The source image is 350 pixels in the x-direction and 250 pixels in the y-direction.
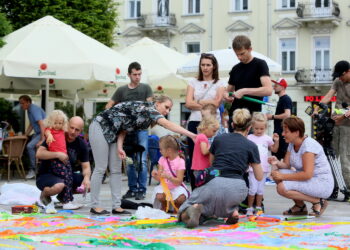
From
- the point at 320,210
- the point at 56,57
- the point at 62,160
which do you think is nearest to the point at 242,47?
the point at 320,210

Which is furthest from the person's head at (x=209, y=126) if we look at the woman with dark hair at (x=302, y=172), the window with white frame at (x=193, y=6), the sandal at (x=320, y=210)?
the window with white frame at (x=193, y=6)

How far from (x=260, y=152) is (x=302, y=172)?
0.81 m

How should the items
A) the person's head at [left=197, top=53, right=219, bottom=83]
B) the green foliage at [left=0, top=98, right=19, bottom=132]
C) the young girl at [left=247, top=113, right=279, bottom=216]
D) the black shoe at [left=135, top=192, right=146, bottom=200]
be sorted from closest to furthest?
the young girl at [left=247, top=113, right=279, bottom=216] < the person's head at [left=197, top=53, right=219, bottom=83] < the black shoe at [left=135, top=192, right=146, bottom=200] < the green foliage at [left=0, top=98, right=19, bottom=132]

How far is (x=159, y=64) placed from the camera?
713 inches

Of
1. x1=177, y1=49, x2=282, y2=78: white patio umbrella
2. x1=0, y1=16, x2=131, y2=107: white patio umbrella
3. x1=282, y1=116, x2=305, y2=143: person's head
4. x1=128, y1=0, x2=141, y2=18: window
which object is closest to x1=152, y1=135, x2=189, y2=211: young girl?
x1=282, y1=116, x2=305, y2=143: person's head

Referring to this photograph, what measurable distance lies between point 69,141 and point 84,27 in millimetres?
15812

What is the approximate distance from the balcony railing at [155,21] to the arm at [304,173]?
33.9 meters

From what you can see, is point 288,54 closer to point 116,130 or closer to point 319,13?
point 319,13

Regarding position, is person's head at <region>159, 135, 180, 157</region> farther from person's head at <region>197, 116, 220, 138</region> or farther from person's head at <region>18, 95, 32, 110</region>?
person's head at <region>18, 95, 32, 110</region>

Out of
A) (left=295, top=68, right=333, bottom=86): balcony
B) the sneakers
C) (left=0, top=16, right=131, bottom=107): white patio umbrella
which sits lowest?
the sneakers

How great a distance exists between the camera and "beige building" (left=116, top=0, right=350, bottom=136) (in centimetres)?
3788

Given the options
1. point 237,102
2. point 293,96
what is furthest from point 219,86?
point 293,96

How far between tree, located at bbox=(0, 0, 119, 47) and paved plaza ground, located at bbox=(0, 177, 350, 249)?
1627cm

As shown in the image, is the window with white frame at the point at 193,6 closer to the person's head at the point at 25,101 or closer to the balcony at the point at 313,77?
the balcony at the point at 313,77
